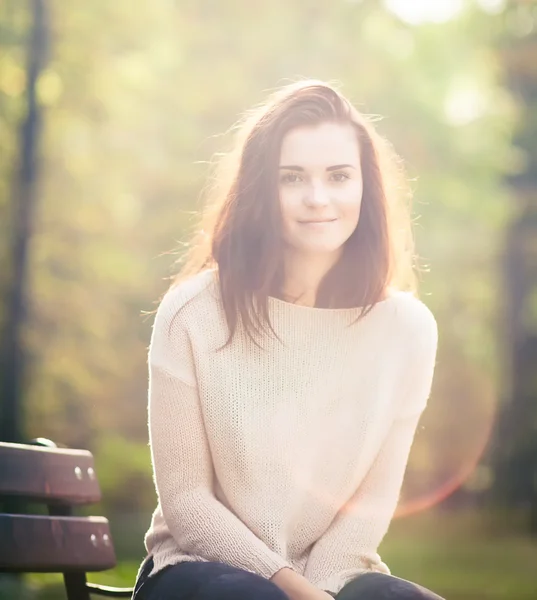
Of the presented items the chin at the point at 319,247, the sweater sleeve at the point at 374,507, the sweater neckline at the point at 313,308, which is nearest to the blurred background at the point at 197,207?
the sweater sleeve at the point at 374,507

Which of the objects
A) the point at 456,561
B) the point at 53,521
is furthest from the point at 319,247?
the point at 456,561

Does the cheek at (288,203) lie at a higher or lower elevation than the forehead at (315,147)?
lower

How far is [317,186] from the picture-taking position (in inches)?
118

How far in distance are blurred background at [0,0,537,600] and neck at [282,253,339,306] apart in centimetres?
550

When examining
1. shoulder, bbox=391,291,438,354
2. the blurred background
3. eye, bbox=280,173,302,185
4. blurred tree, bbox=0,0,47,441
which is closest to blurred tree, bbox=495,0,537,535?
the blurred background

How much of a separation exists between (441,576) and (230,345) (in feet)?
22.3

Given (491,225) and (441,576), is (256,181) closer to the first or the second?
(441,576)

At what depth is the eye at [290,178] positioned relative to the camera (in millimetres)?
3033

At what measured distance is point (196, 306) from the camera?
9.96 ft

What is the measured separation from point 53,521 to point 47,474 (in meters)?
0.14

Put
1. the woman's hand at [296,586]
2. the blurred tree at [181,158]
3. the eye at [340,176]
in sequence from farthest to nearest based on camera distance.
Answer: the blurred tree at [181,158] → the eye at [340,176] → the woman's hand at [296,586]

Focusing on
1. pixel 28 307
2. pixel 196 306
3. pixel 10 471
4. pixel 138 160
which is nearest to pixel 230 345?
pixel 196 306

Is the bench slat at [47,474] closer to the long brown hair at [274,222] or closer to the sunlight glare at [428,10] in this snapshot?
the long brown hair at [274,222]

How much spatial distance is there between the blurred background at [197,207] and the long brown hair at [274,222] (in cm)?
551
